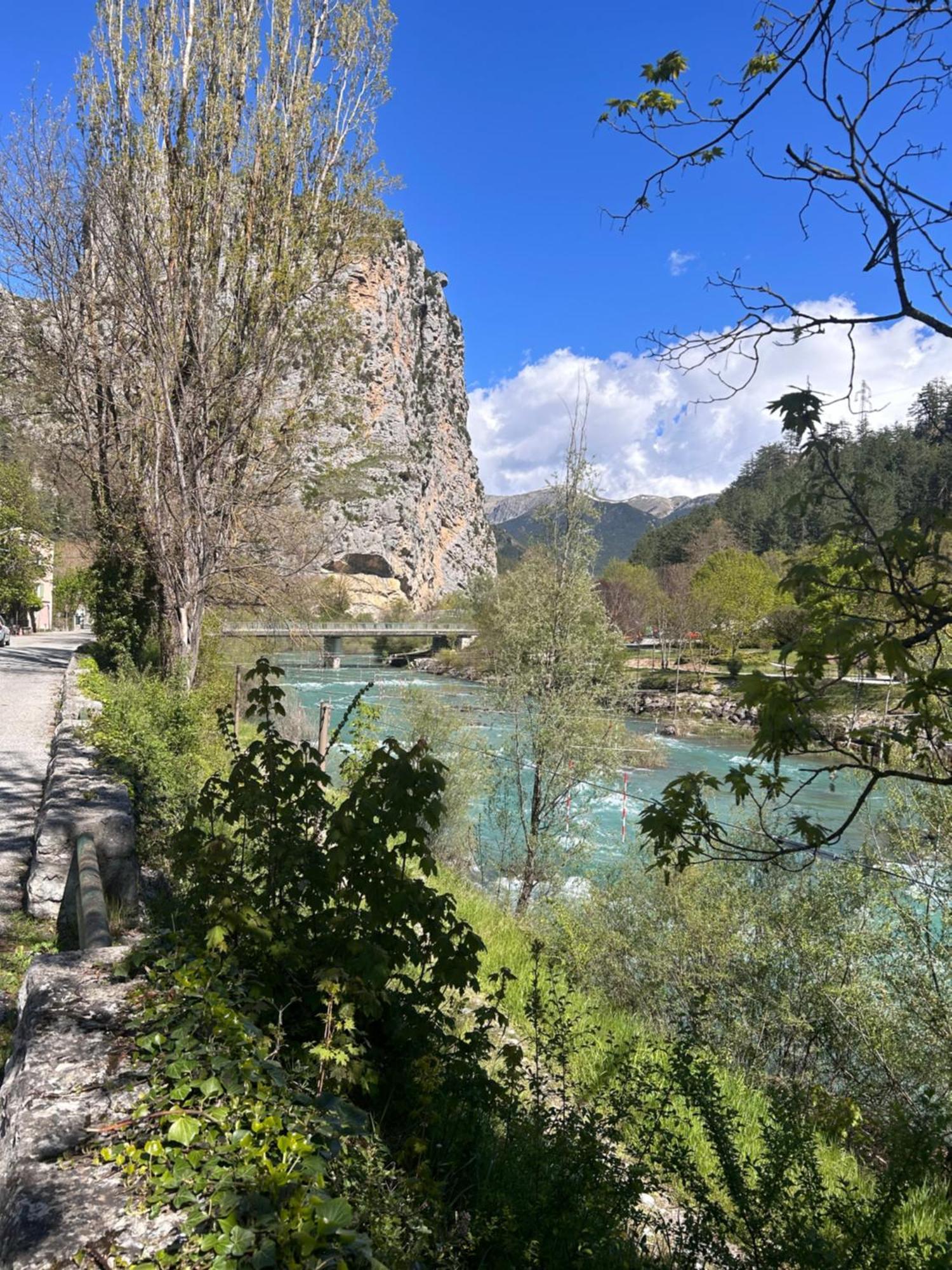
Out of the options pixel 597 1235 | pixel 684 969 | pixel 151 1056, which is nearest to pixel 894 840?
pixel 684 969

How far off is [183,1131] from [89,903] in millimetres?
1702

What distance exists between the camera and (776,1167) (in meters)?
3.21

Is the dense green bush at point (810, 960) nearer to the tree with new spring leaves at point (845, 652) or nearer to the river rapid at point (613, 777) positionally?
the river rapid at point (613, 777)

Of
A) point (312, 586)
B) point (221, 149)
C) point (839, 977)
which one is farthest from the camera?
point (312, 586)

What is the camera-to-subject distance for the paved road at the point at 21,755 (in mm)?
5625

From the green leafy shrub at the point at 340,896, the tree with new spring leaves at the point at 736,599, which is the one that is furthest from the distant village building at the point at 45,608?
the green leafy shrub at the point at 340,896

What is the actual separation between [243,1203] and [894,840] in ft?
31.4

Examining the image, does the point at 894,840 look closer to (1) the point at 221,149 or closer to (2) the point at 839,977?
(2) the point at 839,977

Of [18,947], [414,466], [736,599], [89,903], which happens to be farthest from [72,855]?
[414,466]

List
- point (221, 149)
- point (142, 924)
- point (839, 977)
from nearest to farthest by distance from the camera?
point (142, 924), point (839, 977), point (221, 149)

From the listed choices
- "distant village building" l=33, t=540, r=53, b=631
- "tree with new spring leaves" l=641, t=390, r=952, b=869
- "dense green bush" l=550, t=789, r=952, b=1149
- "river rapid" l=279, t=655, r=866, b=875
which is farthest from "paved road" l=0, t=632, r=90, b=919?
"distant village building" l=33, t=540, r=53, b=631

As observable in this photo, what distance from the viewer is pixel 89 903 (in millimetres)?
3311

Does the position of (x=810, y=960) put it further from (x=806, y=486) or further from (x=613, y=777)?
(x=806, y=486)

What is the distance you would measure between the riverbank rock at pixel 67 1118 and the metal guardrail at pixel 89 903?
10.7 inches
